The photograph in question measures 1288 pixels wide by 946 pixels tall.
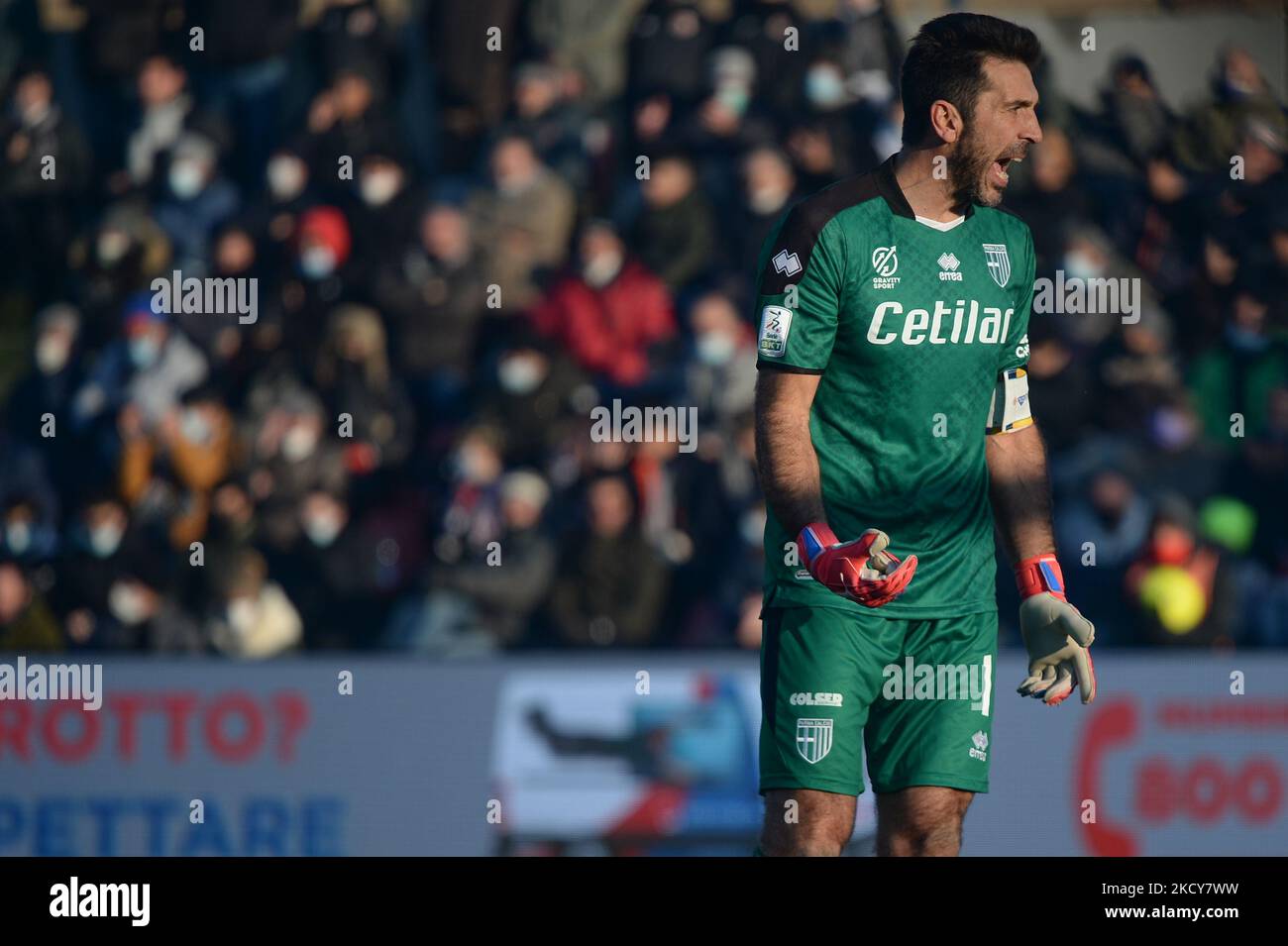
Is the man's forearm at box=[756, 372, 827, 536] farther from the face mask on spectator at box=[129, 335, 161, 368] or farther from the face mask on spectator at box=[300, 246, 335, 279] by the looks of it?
the face mask on spectator at box=[129, 335, 161, 368]

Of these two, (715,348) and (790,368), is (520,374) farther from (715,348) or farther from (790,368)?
(790,368)

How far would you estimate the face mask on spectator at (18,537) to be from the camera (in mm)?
9719

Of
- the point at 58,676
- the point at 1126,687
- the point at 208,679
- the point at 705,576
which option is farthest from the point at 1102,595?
the point at 58,676

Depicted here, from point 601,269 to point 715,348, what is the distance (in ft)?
2.49

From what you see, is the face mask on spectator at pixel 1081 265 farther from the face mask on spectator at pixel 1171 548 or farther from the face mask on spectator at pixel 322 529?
the face mask on spectator at pixel 322 529

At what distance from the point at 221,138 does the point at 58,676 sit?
135 inches

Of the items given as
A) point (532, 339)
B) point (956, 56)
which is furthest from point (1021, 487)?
point (532, 339)

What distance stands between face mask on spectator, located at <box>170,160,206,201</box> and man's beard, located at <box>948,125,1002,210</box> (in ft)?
21.1

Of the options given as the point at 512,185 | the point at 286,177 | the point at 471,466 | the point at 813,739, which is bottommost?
the point at 813,739

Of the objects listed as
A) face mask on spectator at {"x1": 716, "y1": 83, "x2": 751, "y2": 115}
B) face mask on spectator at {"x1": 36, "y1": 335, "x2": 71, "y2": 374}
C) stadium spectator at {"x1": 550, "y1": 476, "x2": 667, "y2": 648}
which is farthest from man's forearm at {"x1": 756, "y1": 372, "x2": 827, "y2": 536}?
face mask on spectator at {"x1": 36, "y1": 335, "x2": 71, "y2": 374}

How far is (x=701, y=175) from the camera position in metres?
9.82

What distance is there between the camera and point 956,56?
496 cm

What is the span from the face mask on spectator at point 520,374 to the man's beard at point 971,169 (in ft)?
15.4
